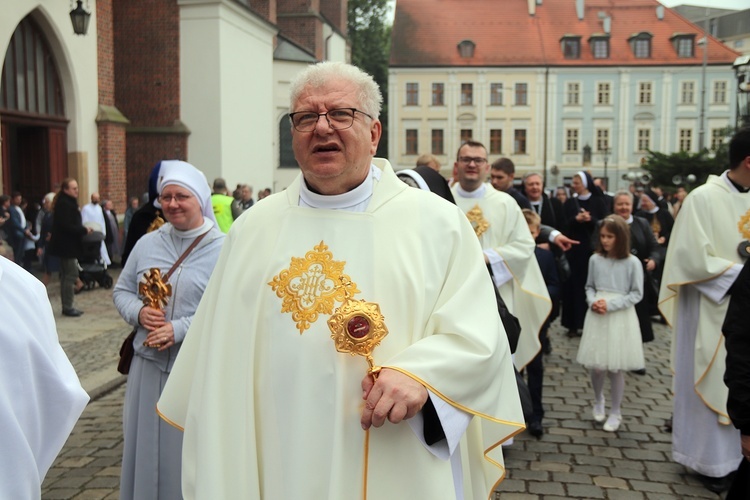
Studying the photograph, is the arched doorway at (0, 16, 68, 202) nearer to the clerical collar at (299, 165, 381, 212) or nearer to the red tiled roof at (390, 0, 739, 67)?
the clerical collar at (299, 165, 381, 212)

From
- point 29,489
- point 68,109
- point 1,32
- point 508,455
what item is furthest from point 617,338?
point 68,109

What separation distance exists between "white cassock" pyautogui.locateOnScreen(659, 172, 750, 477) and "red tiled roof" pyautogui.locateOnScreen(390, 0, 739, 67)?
5339cm

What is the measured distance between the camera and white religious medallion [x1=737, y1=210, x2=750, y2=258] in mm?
5234

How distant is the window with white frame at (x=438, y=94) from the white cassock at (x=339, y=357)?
56.1 meters

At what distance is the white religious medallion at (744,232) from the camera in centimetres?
523

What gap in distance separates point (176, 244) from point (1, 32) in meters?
11.7

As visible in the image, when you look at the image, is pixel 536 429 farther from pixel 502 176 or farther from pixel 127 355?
pixel 127 355

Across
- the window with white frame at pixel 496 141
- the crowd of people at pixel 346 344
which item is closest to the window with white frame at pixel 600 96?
the window with white frame at pixel 496 141

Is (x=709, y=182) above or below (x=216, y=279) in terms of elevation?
above

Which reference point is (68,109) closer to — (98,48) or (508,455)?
(98,48)

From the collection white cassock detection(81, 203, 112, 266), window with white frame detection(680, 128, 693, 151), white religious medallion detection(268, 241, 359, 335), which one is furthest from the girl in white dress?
window with white frame detection(680, 128, 693, 151)

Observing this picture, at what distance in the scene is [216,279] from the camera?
3.16 meters

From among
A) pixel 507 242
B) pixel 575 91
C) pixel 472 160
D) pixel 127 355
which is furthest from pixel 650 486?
pixel 575 91

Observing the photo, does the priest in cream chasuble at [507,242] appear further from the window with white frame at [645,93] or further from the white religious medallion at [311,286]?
the window with white frame at [645,93]
